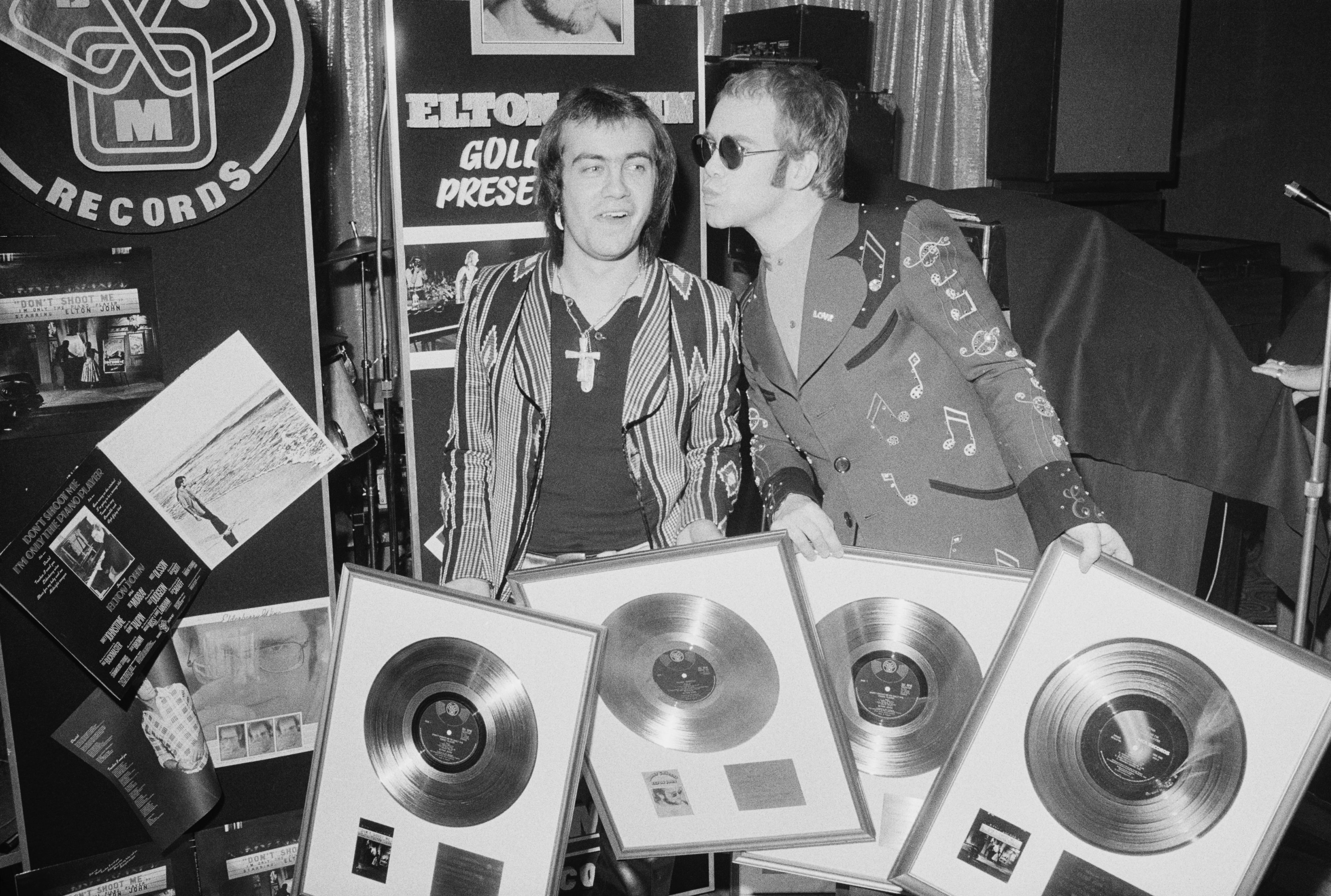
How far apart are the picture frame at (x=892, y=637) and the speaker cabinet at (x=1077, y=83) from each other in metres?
4.24

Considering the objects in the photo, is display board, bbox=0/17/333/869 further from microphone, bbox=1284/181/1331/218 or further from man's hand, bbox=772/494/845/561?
microphone, bbox=1284/181/1331/218

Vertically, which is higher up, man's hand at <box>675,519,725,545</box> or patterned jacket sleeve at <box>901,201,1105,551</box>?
patterned jacket sleeve at <box>901,201,1105,551</box>

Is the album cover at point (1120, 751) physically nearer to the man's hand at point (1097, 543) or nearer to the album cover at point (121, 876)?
the man's hand at point (1097, 543)

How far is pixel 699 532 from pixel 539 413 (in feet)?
1.27

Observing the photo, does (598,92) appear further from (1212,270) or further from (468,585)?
(1212,270)

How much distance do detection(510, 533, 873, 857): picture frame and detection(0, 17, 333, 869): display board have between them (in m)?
0.89

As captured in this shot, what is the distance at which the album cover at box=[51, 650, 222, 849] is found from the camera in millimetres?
2348

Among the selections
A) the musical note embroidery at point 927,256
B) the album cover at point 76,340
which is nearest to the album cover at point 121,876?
Result: the album cover at point 76,340

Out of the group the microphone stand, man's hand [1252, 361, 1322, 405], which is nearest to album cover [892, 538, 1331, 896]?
the microphone stand

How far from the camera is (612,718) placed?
1906 millimetres

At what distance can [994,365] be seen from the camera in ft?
6.00

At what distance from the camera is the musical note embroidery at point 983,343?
1.84m

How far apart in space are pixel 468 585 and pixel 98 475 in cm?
87

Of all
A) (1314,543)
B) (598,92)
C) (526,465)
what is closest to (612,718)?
(526,465)
